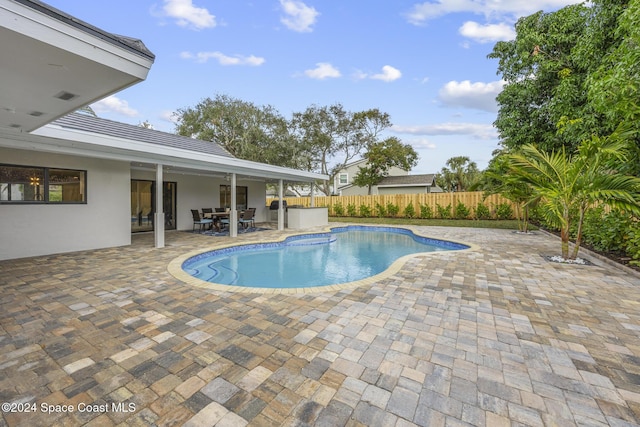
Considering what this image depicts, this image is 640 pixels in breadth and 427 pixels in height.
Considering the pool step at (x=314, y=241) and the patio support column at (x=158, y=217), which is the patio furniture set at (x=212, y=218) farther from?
the patio support column at (x=158, y=217)

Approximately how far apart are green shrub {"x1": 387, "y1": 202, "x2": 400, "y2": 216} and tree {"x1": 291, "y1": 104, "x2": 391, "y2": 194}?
10.9 m

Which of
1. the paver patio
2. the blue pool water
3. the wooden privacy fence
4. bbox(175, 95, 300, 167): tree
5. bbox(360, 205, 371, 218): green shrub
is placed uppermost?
bbox(175, 95, 300, 167): tree

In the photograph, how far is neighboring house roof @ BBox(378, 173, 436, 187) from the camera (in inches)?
1042

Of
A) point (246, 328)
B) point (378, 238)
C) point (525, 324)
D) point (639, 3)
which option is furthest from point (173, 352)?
point (378, 238)

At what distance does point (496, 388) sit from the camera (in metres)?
2.18

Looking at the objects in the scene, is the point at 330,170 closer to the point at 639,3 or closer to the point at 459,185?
the point at 459,185

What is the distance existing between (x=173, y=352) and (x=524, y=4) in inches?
623

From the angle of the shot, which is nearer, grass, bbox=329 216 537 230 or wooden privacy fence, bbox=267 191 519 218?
grass, bbox=329 216 537 230

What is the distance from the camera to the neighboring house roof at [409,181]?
26.5 m

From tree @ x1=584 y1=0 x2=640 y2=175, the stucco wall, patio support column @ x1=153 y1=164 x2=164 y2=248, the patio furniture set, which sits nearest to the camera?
tree @ x1=584 y1=0 x2=640 y2=175

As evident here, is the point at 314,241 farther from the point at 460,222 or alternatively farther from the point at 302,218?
the point at 460,222

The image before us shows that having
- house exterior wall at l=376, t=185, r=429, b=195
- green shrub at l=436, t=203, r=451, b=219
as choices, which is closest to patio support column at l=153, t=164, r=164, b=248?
green shrub at l=436, t=203, r=451, b=219

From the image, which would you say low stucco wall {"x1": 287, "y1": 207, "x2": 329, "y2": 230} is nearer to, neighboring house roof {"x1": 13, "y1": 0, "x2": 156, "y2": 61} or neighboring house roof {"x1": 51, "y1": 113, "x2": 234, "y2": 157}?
neighboring house roof {"x1": 51, "y1": 113, "x2": 234, "y2": 157}

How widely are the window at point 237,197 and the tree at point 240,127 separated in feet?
33.4
